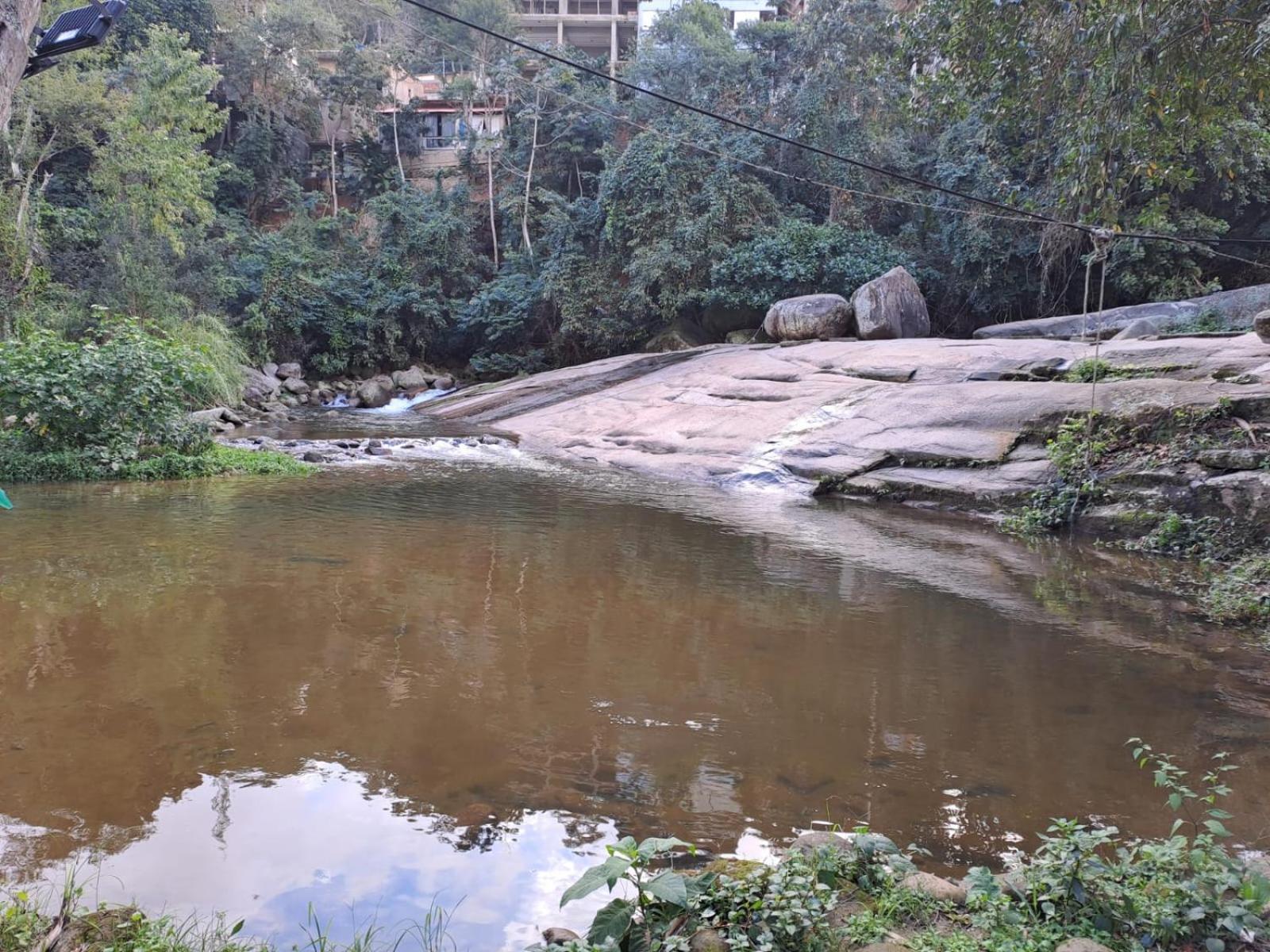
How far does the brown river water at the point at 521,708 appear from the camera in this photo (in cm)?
298

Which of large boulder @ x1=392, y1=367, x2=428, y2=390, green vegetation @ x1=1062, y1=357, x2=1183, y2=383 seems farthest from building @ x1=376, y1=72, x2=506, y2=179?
green vegetation @ x1=1062, y1=357, x2=1183, y2=383

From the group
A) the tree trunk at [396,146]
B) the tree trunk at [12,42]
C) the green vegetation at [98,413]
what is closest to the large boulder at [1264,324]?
the tree trunk at [12,42]

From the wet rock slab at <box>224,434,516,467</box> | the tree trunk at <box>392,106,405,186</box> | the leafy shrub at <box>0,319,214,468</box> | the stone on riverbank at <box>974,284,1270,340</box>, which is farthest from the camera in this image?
the tree trunk at <box>392,106,405,186</box>

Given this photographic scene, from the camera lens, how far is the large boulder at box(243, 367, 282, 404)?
785 inches

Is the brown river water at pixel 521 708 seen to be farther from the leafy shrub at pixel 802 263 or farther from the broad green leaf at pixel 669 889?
the leafy shrub at pixel 802 263

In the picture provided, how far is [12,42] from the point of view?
3.45 m

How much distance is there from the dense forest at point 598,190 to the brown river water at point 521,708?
3869mm

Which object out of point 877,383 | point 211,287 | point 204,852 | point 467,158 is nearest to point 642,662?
point 204,852

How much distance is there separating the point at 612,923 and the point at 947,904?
36.6 inches

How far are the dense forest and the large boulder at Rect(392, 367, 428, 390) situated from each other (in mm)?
1659

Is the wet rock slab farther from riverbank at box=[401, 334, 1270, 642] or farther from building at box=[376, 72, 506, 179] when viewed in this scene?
building at box=[376, 72, 506, 179]

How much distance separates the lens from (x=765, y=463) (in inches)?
497

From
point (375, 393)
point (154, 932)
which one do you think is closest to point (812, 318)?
point (375, 393)

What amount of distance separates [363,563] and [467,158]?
2869 cm
